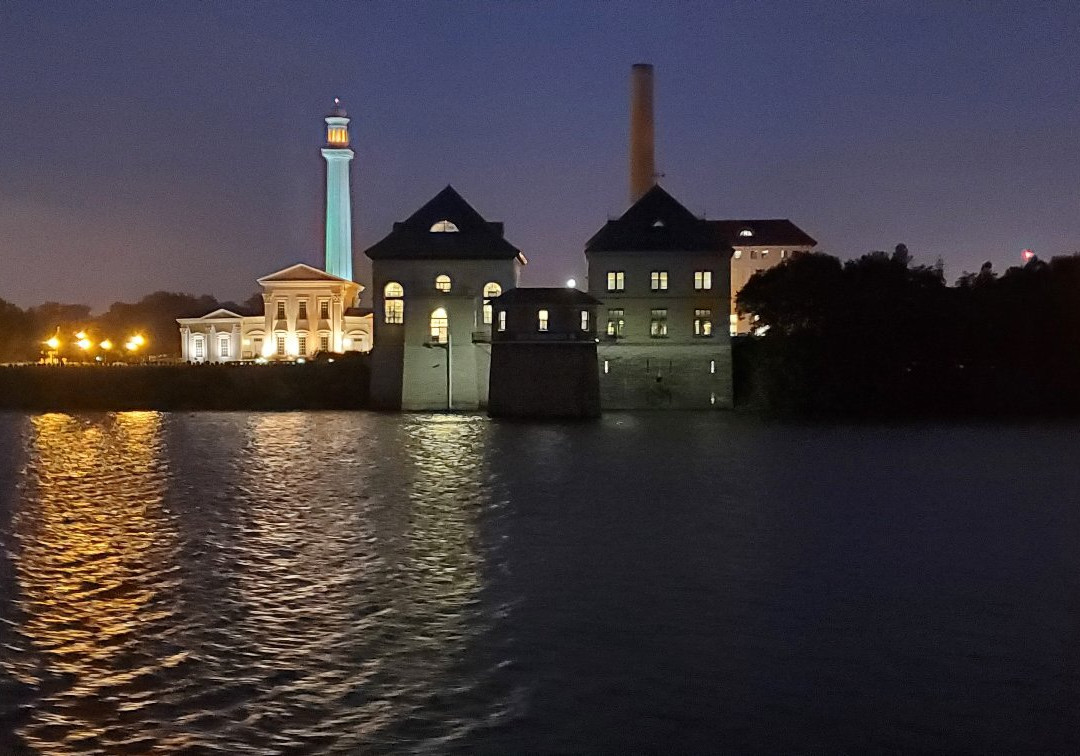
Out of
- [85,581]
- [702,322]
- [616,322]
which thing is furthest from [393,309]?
[85,581]

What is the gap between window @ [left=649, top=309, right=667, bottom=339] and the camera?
53531mm

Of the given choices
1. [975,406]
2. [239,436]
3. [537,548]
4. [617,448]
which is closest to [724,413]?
[975,406]

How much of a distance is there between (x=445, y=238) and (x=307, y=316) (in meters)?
17.7

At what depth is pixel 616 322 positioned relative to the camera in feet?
176

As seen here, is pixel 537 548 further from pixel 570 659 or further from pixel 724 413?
pixel 724 413

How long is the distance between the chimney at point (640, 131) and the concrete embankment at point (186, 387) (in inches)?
771

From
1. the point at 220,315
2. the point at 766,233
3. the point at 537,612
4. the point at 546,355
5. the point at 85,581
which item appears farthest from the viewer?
the point at 766,233

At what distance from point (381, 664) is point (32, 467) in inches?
928

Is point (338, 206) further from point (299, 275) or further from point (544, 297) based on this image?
point (544, 297)

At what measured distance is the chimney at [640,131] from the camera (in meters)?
64.6

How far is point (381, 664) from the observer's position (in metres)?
11.3

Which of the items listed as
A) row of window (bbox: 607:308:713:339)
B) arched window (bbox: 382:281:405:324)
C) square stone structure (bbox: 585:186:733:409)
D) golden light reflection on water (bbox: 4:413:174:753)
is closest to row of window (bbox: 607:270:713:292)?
square stone structure (bbox: 585:186:733:409)

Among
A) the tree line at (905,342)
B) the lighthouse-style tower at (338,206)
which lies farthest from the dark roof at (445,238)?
the lighthouse-style tower at (338,206)

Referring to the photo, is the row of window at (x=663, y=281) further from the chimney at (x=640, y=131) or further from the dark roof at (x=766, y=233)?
the dark roof at (x=766, y=233)
